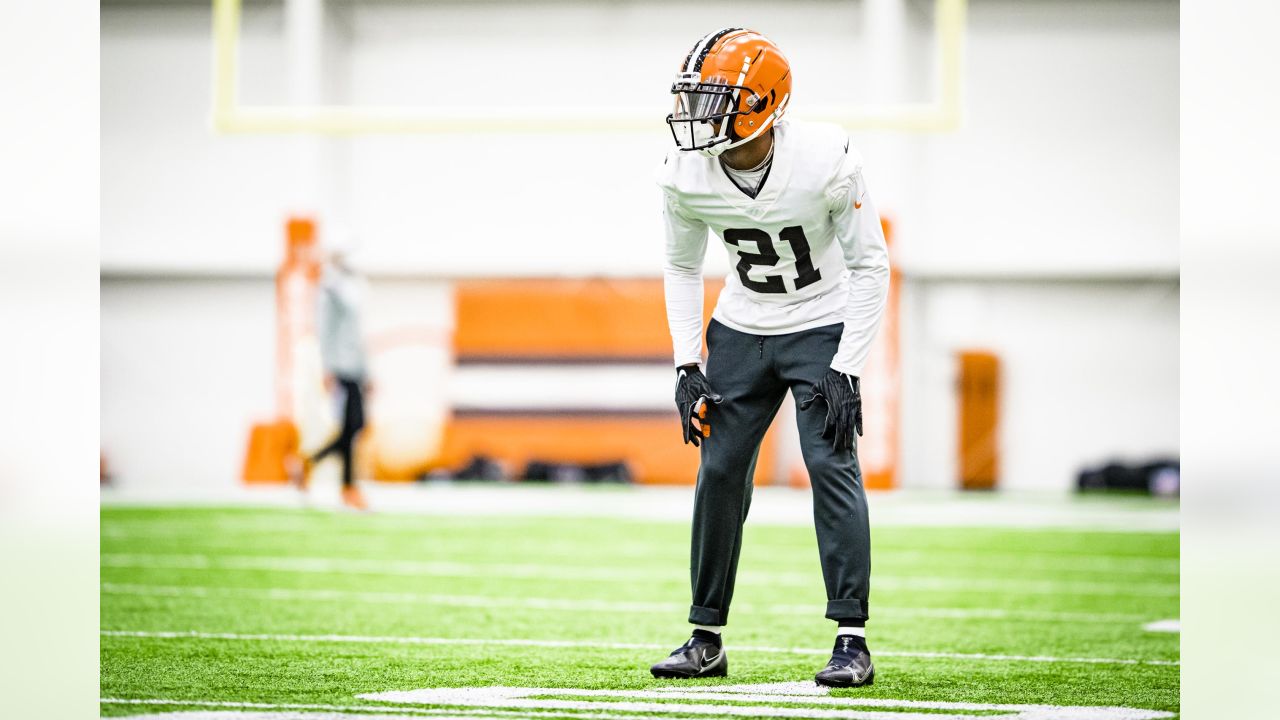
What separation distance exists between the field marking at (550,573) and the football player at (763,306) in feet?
8.43

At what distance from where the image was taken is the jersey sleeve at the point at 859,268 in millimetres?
3545

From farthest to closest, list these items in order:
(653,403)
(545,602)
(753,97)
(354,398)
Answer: (653,403)
(354,398)
(545,602)
(753,97)

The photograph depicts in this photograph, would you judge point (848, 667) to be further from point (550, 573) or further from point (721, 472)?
point (550, 573)

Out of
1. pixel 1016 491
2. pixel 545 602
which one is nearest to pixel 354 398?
pixel 545 602

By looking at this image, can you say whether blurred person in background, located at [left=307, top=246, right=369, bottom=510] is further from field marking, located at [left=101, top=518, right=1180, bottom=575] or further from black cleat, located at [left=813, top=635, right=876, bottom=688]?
black cleat, located at [left=813, top=635, right=876, bottom=688]

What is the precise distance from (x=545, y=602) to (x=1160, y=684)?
2.38 metres

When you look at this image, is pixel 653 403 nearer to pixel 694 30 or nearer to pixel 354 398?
pixel 694 30

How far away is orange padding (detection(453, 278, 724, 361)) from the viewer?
15141 millimetres

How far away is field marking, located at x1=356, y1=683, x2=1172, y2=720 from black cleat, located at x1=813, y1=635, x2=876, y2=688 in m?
0.05

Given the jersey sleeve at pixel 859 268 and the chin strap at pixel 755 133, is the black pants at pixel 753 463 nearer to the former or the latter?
the jersey sleeve at pixel 859 268

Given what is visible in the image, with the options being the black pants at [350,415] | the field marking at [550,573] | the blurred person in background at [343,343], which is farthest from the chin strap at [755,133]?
the black pants at [350,415]

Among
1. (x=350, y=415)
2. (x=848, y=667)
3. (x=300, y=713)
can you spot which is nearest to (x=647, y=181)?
(x=350, y=415)

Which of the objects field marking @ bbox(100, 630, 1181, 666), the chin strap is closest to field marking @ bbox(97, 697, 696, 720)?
field marking @ bbox(100, 630, 1181, 666)

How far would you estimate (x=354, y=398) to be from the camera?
30.7 ft
